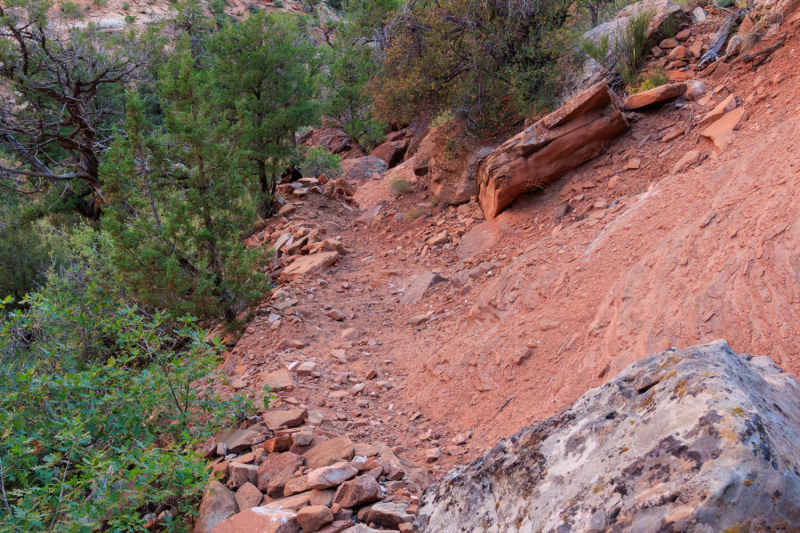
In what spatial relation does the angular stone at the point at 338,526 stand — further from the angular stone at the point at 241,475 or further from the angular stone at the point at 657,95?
the angular stone at the point at 657,95

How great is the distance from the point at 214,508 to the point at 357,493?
2.83 feet

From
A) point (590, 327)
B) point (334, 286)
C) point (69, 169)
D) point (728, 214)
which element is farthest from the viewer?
point (69, 169)

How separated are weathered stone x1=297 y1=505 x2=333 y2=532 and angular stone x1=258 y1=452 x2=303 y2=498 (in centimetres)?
50

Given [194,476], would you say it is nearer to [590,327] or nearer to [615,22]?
[590,327]

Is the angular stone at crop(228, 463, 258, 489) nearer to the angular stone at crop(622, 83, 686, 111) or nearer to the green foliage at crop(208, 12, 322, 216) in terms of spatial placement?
the angular stone at crop(622, 83, 686, 111)

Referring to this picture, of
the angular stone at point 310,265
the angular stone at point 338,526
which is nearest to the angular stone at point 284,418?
the angular stone at point 338,526

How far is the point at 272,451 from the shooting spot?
3490 mm

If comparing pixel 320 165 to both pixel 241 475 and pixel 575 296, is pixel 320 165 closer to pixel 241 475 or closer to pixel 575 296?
pixel 575 296

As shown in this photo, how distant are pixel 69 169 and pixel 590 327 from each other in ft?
44.9

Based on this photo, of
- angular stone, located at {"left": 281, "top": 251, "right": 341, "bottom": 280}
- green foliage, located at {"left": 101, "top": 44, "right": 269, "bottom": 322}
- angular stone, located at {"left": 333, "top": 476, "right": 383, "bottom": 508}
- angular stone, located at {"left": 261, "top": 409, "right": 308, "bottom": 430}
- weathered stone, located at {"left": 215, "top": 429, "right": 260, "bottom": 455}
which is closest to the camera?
angular stone, located at {"left": 333, "top": 476, "right": 383, "bottom": 508}

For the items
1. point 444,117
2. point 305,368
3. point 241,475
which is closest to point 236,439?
point 241,475

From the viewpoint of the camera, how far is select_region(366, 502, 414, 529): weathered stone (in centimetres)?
245

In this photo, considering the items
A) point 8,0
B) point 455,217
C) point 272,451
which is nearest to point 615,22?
point 455,217

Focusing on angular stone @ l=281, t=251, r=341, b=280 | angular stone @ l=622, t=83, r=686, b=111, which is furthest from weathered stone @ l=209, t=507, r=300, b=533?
angular stone @ l=622, t=83, r=686, b=111
